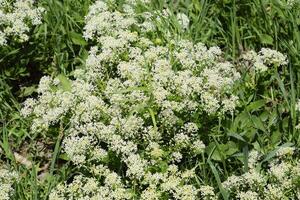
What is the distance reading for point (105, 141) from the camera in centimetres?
432

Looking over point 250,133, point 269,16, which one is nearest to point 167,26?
point 269,16

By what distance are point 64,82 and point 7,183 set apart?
1008 millimetres

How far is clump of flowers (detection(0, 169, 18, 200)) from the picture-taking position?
4.06m

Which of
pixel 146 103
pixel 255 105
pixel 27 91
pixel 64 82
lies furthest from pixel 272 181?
pixel 27 91

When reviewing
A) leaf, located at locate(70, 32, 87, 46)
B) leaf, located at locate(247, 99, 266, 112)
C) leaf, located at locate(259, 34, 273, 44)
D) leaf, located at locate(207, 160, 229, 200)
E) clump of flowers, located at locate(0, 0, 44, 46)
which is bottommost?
leaf, located at locate(207, 160, 229, 200)

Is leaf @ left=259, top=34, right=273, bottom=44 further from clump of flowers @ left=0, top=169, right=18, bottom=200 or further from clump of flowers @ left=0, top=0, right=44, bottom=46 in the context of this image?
clump of flowers @ left=0, top=169, right=18, bottom=200

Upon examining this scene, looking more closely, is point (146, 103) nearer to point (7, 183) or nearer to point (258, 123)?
point (258, 123)

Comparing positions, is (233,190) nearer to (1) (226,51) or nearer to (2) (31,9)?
(1) (226,51)

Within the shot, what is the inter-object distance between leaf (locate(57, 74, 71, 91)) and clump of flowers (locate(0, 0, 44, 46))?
0.45 metres

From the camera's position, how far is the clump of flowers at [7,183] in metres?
4.06

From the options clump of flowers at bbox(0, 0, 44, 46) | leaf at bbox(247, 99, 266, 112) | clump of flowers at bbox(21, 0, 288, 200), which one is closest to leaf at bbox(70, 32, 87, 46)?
clump of flowers at bbox(0, 0, 44, 46)

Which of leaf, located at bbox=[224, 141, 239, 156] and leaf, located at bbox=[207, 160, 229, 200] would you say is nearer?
leaf, located at bbox=[207, 160, 229, 200]

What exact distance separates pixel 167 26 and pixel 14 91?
4.59 ft

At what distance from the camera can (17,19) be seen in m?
5.09
